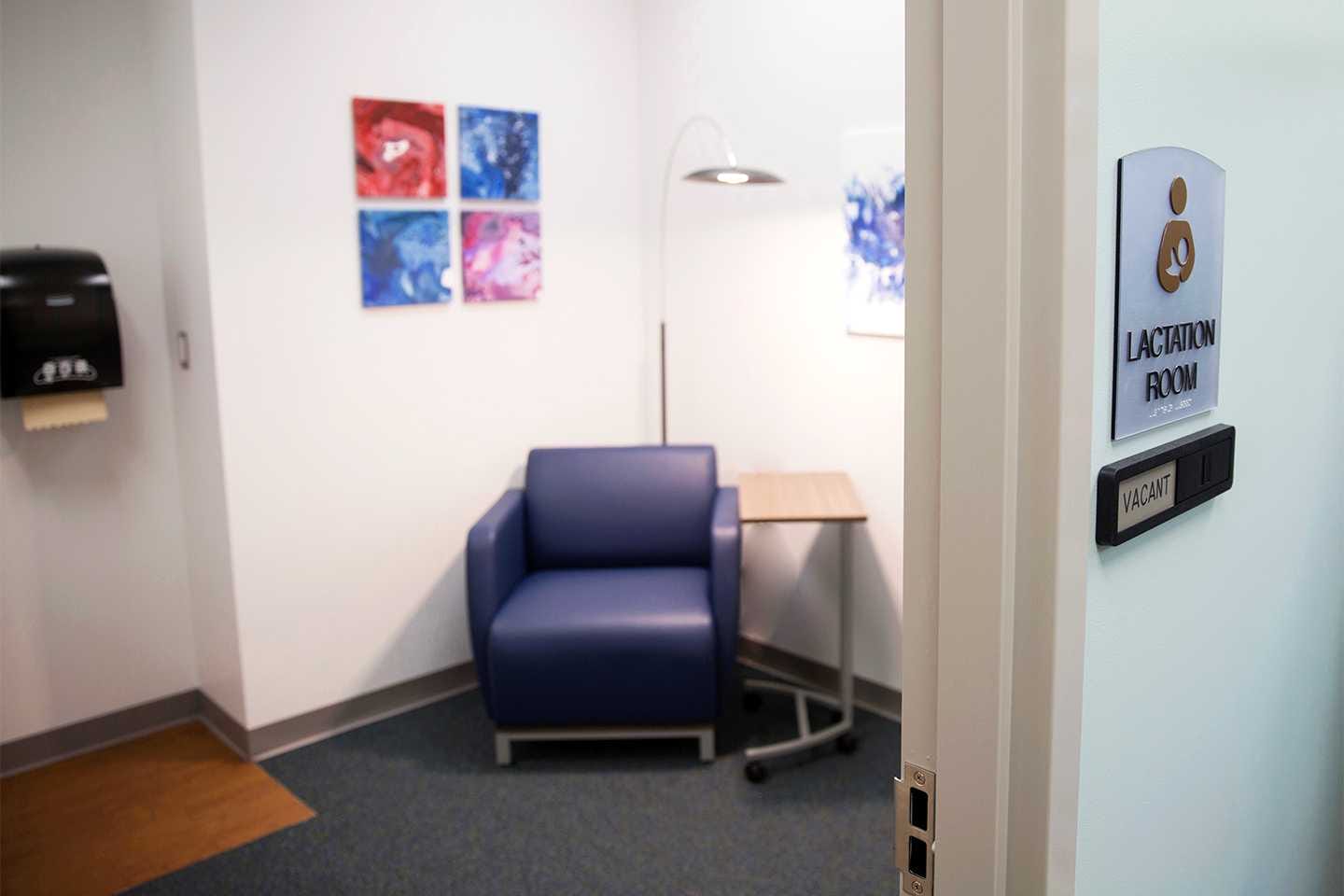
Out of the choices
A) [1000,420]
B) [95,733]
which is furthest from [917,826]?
[95,733]

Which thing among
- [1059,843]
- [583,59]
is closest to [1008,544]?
[1059,843]

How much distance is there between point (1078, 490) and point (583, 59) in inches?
135

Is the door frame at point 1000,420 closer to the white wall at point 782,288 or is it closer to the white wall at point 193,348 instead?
the white wall at point 782,288

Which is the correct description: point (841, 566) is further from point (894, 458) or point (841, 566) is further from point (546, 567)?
point (546, 567)

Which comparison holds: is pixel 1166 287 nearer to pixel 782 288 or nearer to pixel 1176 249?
pixel 1176 249

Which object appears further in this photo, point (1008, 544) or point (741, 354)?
point (741, 354)

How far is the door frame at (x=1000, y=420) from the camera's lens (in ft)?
2.96

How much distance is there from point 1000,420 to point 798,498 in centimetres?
250

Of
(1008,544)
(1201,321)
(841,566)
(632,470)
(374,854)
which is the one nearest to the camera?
(1008,544)

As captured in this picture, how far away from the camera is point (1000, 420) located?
93 centimetres

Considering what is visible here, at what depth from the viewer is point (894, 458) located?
3.52 metres

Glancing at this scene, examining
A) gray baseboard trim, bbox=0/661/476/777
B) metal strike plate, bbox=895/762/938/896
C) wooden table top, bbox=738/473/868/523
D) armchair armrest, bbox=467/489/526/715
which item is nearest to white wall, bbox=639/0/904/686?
wooden table top, bbox=738/473/868/523

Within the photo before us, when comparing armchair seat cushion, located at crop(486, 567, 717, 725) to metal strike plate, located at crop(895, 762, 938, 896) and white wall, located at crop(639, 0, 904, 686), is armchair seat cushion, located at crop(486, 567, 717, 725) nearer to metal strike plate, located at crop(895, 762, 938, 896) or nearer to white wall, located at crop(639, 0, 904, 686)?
white wall, located at crop(639, 0, 904, 686)

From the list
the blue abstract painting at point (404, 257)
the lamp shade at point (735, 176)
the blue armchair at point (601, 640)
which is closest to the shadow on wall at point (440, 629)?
the blue armchair at point (601, 640)
